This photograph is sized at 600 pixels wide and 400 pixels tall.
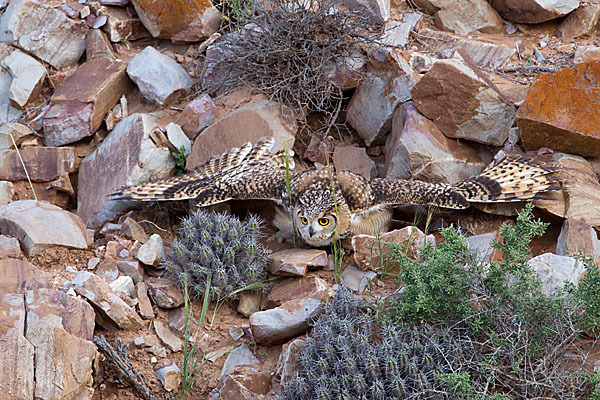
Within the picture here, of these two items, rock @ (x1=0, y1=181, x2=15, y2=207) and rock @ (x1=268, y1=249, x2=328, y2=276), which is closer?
rock @ (x1=268, y1=249, x2=328, y2=276)

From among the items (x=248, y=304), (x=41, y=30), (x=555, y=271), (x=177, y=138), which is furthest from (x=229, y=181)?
(x=41, y=30)

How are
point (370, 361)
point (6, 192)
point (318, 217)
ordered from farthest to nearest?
point (6, 192) < point (318, 217) < point (370, 361)

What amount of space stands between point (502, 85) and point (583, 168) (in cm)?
148

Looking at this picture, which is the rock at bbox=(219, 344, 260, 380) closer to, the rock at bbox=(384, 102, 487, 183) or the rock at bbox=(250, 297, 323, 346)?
the rock at bbox=(250, 297, 323, 346)

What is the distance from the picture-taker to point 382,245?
495 centimetres

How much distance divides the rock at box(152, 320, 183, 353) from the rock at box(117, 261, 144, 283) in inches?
19.4

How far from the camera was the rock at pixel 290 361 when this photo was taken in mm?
3947

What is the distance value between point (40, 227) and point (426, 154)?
3630 mm

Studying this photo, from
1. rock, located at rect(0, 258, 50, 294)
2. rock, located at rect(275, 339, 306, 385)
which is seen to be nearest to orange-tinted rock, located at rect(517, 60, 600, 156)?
rock, located at rect(275, 339, 306, 385)

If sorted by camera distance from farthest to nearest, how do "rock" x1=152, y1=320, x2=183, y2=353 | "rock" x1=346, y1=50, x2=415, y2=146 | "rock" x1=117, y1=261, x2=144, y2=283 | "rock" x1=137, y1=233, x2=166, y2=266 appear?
"rock" x1=346, y1=50, x2=415, y2=146 < "rock" x1=137, y1=233, x2=166, y2=266 < "rock" x1=117, y1=261, x2=144, y2=283 < "rock" x1=152, y1=320, x2=183, y2=353

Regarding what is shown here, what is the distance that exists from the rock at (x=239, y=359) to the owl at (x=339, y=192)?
1207 mm

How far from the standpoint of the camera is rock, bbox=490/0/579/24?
7160 mm

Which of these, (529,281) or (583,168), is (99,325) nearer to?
(529,281)

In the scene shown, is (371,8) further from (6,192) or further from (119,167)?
(6,192)
